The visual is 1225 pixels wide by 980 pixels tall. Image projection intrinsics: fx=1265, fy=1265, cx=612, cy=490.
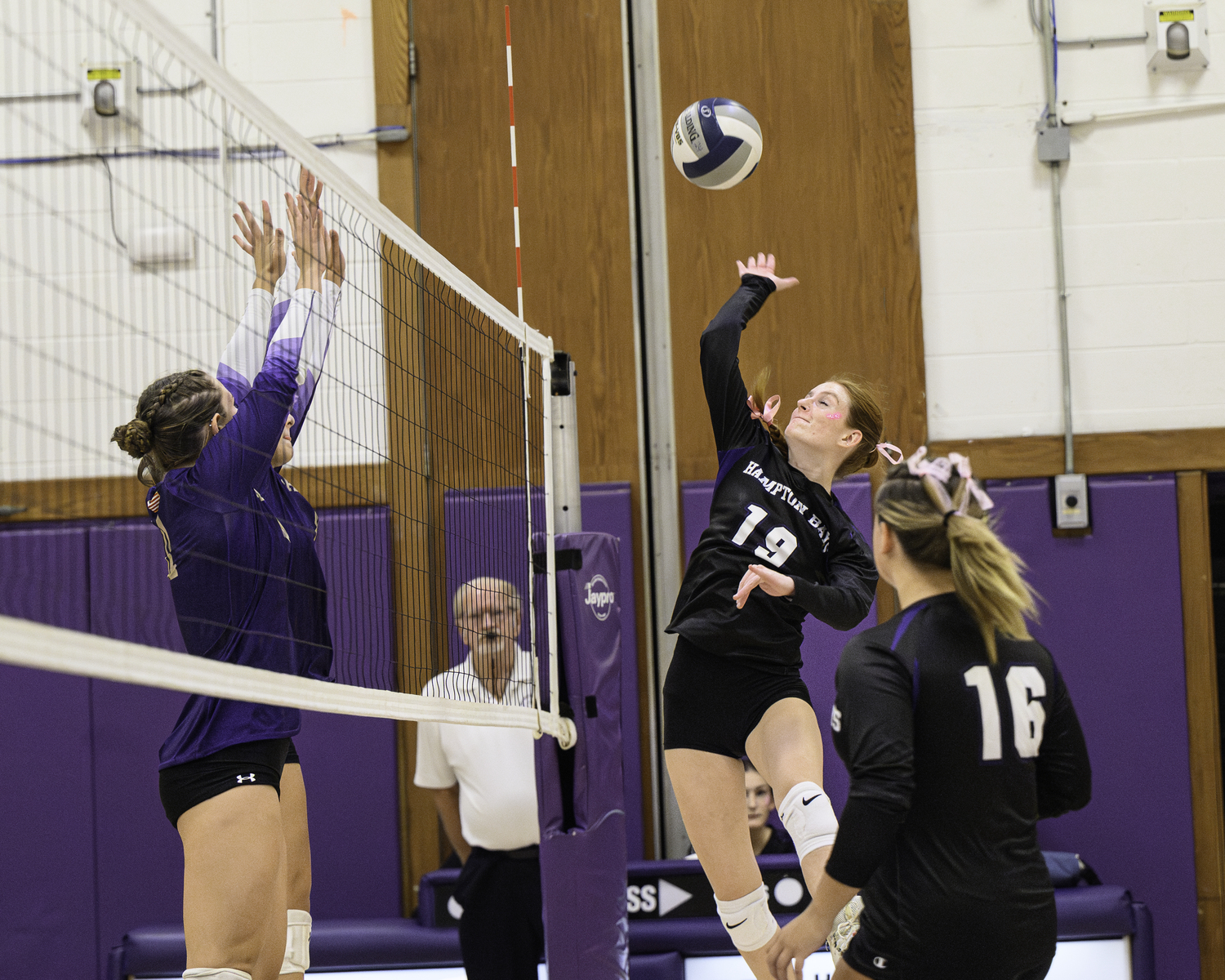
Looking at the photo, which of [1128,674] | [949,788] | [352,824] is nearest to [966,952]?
[949,788]

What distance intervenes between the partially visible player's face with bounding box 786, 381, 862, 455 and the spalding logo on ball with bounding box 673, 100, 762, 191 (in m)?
0.85

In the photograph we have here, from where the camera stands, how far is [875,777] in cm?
233

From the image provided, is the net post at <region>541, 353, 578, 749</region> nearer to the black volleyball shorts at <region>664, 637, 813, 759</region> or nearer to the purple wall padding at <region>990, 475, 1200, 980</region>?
the black volleyball shorts at <region>664, 637, 813, 759</region>

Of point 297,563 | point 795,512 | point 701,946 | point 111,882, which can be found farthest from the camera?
point 111,882

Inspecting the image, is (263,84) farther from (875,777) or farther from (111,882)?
(875,777)

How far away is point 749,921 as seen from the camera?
370cm

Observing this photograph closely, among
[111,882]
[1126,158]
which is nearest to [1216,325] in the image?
[1126,158]

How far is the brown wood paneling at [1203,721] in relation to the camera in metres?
6.04

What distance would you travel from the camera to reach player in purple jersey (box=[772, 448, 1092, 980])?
2369 millimetres

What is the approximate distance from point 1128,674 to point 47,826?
529 cm

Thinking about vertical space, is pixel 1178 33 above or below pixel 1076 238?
above

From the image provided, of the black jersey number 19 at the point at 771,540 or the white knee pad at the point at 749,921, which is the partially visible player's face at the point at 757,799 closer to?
the white knee pad at the point at 749,921

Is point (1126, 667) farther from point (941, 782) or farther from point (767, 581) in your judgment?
point (941, 782)

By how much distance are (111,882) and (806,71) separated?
17.4 ft
